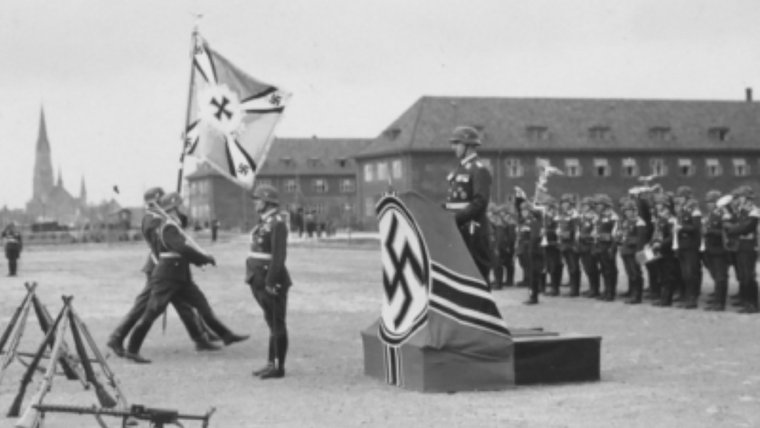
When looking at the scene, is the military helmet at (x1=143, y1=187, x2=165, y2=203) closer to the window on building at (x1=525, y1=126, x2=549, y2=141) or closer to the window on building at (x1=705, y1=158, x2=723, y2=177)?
the window on building at (x1=525, y1=126, x2=549, y2=141)

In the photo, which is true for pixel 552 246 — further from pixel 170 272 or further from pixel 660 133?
pixel 660 133

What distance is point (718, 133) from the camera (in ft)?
263

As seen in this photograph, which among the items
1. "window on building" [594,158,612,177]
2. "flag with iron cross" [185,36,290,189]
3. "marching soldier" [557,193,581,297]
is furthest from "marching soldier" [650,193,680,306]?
"window on building" [594,158,612,177]

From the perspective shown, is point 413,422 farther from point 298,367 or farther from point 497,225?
point 497,225

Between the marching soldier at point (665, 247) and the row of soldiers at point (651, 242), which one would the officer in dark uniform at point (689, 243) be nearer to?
the row of soldiers at point (651, 242)

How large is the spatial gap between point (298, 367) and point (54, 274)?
2037 centimetres

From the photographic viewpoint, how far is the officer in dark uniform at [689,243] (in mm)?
17344

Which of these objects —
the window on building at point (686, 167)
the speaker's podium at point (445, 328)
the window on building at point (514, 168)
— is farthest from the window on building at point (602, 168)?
the speaker's podium at point (445, 328)

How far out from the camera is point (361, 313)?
1708 centimetres

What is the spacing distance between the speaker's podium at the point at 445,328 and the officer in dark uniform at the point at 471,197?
717 millimetres

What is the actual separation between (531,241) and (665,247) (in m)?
2.61

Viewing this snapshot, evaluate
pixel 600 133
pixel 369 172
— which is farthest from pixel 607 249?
pixel 369 172

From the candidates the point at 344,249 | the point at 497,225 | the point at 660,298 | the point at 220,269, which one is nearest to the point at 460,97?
the point at 344,249

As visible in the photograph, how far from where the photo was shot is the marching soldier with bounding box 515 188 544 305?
18.6 metres
